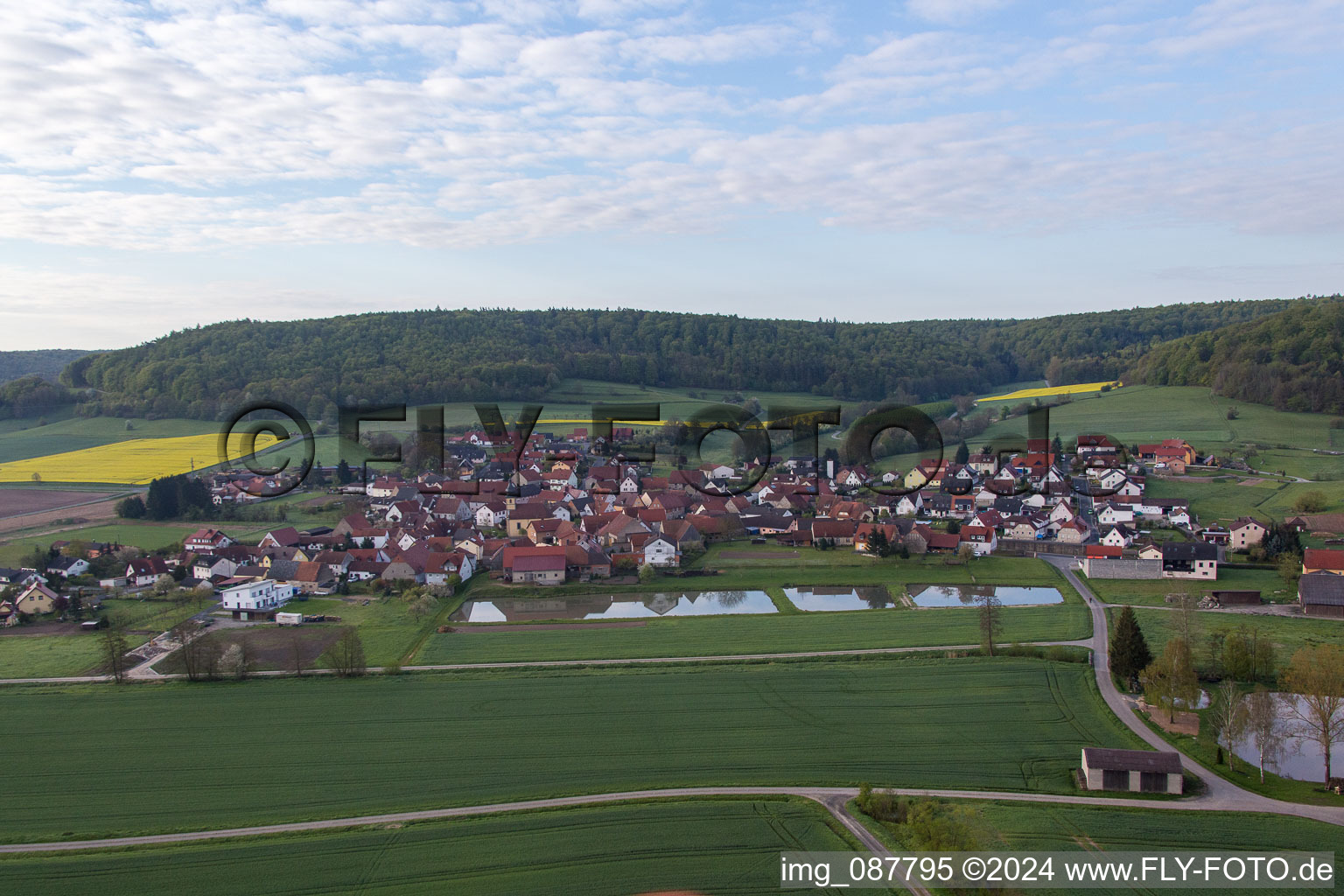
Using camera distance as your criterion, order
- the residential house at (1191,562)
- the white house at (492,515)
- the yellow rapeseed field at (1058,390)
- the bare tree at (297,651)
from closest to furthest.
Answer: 1. the bare tree at (297,651)
2. the residential house at (1191,562)
3. the white house at (492,515)
4. the yellow rapeseed field at (1058,390)

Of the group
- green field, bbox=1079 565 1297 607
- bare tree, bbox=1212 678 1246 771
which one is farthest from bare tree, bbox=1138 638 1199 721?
green field, bbox=1079 565 1297 607

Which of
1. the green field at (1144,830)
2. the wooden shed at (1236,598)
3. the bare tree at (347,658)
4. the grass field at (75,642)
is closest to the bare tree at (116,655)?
the grass field at (75,642)

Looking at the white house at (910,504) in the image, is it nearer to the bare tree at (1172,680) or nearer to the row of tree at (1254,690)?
the row of tree at (1254,690)

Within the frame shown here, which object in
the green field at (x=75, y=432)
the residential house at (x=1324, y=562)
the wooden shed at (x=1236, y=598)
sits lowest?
the wooden shed at (x=1236, y=598)

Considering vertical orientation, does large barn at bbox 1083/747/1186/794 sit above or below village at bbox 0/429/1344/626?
below

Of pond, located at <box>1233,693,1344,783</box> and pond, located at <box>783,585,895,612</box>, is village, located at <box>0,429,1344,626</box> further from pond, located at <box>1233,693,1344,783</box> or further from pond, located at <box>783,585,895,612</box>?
pond, located at <box>1233,693,1344,783</box>

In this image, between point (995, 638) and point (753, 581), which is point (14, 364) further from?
point (995, 638)

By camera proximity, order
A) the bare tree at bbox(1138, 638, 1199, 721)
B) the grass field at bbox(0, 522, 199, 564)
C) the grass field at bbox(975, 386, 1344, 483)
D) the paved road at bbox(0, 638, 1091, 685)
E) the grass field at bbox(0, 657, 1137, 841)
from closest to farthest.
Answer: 1. the grass field at bbox(0, 657, 1137, 841)
2. the bare tree at bbox(1138, 638, 1199, 721)
3. the paved road at bbox(0, 638, 1091, 685)
4. the grass field at bbox(0, 522, 199, 564)
5. the grass field at bbox(975, 386, 1344, 483)
